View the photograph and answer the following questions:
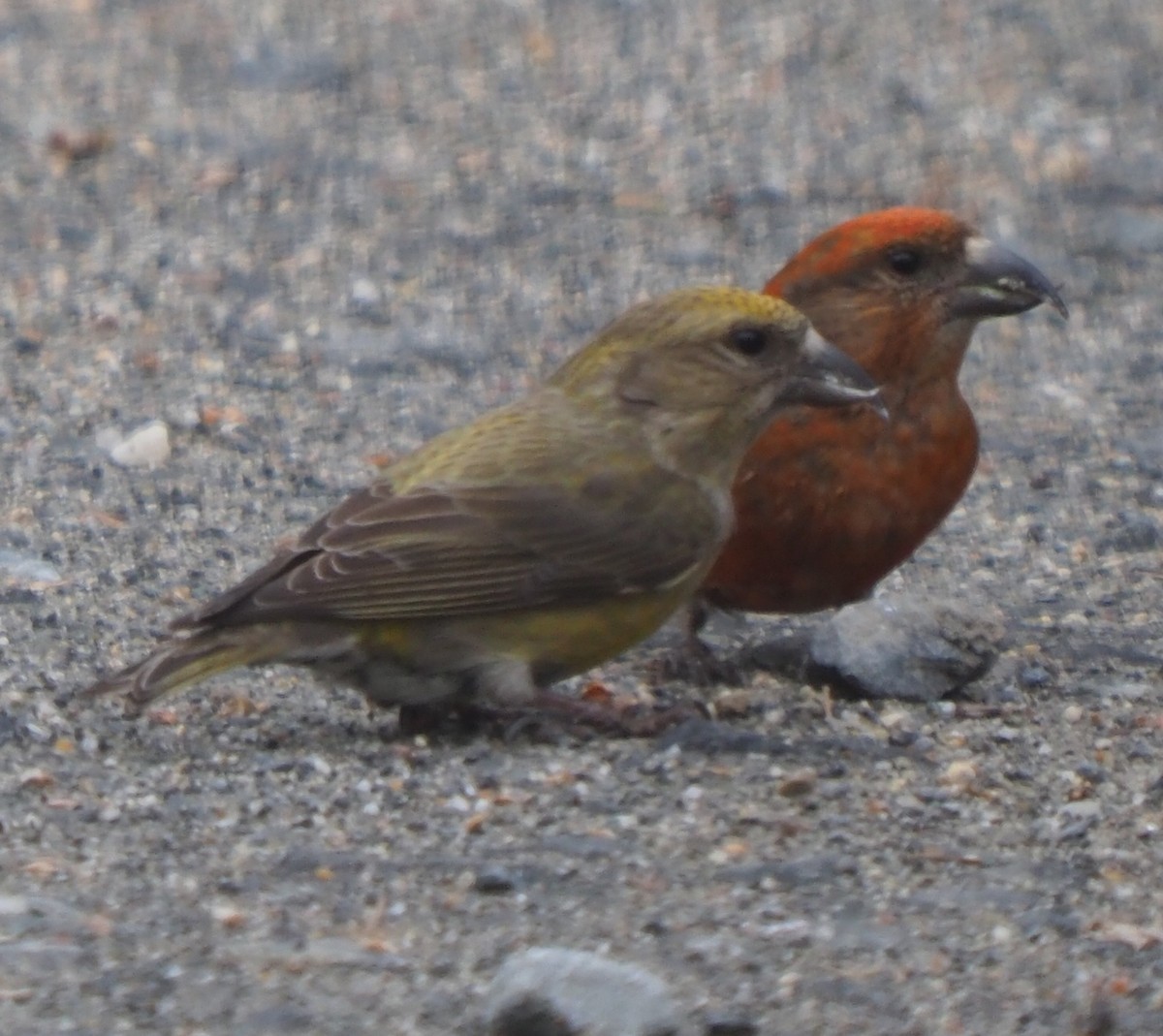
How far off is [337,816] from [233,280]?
12.1ft

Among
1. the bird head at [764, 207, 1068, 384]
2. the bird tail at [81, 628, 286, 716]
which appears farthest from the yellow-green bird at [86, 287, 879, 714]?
the bird head at [764, 207, 1068, 384]

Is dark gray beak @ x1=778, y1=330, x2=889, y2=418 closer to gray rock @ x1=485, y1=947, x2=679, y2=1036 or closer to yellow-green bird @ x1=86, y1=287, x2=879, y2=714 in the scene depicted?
yellow-green bird @ x1=86, y1=287, x2=879, y2=714

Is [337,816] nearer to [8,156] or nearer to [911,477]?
[911,477]

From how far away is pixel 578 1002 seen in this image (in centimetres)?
340

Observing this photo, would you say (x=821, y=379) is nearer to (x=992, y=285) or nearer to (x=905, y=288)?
(x=905, y=288)

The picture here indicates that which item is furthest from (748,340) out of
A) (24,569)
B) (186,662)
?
(24,569)

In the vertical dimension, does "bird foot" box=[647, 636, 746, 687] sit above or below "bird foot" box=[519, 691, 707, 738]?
below

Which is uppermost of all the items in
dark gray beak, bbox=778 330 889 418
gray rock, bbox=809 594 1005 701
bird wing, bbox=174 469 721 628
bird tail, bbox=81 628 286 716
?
dark gray beak, bbox=778 330 889 418

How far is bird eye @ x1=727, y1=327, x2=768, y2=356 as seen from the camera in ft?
16.1

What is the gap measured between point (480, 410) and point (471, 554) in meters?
2.35

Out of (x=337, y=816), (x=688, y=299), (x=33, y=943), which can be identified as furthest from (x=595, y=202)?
(x=33, y=943)

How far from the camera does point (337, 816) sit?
14.3 feet

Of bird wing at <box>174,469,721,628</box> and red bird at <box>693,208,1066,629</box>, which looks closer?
bird wing at <box>174,469,721,628</box>

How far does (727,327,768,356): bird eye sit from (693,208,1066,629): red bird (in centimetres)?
31
